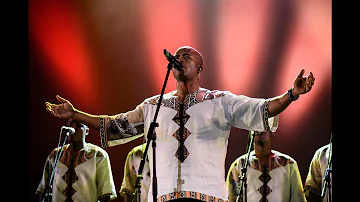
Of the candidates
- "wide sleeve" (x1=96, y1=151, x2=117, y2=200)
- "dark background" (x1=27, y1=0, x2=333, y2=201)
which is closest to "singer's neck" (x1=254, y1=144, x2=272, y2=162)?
"dark background" (x1=27, y1=0, x2=333, y2=201)

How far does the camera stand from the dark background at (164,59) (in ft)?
22.5

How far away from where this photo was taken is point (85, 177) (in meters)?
6.87

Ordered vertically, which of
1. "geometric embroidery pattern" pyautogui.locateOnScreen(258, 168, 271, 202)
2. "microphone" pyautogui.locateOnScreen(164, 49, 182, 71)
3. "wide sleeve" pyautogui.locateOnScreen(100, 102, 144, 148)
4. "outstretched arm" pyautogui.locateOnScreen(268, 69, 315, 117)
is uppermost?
"microphone" pyautogui.locateOnScreen(164, 49, 182, 71)

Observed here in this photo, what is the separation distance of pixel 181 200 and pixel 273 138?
3.32m

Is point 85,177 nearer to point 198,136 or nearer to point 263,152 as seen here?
point 263,152

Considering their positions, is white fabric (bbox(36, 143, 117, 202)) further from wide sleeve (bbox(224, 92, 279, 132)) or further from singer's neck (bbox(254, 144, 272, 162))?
wide sleeve (bbox(224, 92, 279, 132))

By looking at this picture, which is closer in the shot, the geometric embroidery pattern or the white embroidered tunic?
the white embroidered tunic

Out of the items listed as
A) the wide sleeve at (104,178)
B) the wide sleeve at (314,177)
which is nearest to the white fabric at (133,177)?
the wide sleeve at (104,178)

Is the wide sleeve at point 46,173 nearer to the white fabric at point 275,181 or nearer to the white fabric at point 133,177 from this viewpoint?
the white fabric at point 133,177

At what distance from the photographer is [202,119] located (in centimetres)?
426

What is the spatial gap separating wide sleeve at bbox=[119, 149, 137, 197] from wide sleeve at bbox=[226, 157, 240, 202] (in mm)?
1118

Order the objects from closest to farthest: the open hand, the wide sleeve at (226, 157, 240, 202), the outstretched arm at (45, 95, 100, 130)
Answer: the open hand, the outstretched arm at (45, 95, 100, 130), the wide sleeve at (226, 157, 240, 202)

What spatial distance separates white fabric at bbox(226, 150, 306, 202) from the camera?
21.6 ft
